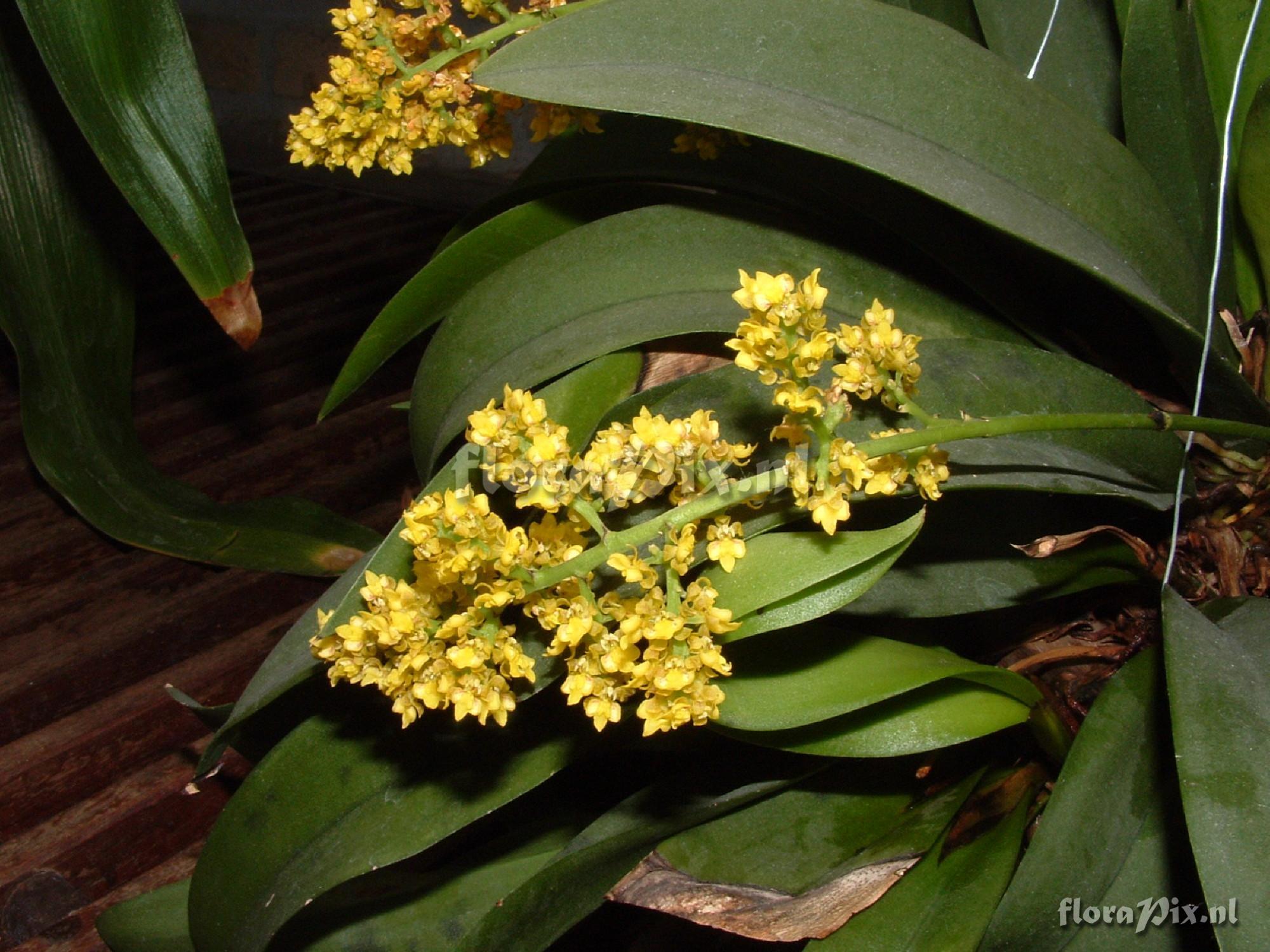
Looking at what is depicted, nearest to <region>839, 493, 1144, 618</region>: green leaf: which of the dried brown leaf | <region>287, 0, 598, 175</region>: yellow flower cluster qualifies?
the dried brown leaf

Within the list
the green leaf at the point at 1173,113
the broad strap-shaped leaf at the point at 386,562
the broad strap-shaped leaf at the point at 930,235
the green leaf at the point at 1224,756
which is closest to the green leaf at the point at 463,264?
the broad strap-shaped leaf at the point at 930,235

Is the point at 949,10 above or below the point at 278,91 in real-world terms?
above

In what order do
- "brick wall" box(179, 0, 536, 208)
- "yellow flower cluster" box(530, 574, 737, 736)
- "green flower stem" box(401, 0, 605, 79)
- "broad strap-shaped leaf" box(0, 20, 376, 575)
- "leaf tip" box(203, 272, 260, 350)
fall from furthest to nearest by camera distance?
"brick wall" box(179, 0, 536, 208), "broad strap-shaped leaf" box(0, 20, 376, 575), "leaf tip" box(203, 272, 260, 350), "green flower stem" box(401, 0, 605, 79), "yellow flower cluster" box(530, 574, 737, 736)

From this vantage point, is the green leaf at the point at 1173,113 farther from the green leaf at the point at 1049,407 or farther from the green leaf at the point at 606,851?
the green leaf at the point at 606,851

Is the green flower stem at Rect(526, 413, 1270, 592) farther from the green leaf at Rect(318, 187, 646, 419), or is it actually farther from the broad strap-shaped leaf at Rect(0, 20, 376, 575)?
the broad strap-shaped leaf at Rect(0, 20, 376, 575)

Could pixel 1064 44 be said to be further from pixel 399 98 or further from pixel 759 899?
Result: pixel 759 899

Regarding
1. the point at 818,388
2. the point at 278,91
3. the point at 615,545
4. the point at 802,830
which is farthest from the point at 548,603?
the point at 278,91

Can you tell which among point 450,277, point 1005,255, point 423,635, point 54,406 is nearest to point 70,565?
point 54,406
